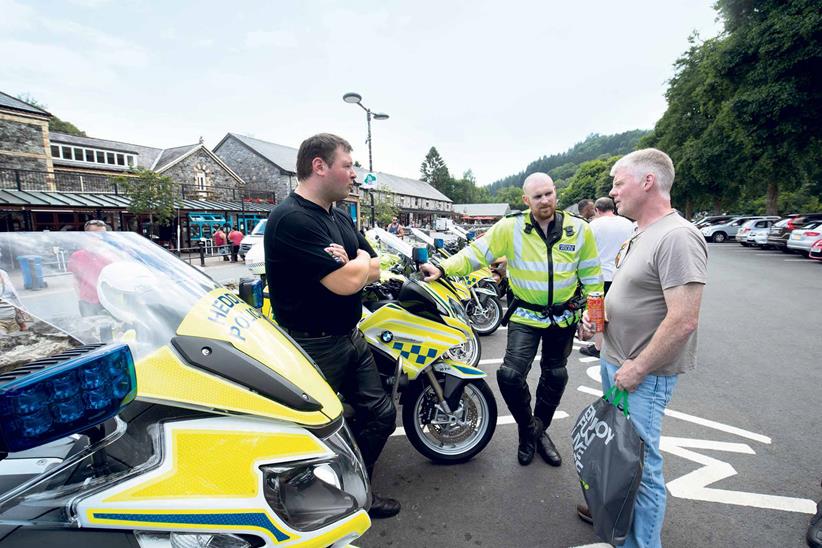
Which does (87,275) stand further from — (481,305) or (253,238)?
(253,238)

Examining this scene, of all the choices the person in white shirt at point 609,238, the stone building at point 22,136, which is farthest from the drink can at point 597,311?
the stone building at point 22,136

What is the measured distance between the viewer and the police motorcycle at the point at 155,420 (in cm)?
101

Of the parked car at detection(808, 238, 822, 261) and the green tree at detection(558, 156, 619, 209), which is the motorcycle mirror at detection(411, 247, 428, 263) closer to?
the parked car at detection(808, 238, 822, 261)

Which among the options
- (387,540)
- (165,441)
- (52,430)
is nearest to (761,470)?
(387,540)

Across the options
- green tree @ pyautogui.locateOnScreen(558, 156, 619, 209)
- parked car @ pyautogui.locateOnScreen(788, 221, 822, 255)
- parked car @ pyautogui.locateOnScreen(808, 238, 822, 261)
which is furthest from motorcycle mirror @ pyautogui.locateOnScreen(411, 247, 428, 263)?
green tree @ pyautogui.locateOnScreen(558, 156, 619, 209)

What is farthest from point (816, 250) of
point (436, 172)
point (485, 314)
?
point (436, 172)

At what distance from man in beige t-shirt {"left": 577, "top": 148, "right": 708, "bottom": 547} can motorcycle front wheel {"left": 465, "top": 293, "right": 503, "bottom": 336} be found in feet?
14.6

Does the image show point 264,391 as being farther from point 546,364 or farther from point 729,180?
point 729,180

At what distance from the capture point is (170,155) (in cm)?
3369

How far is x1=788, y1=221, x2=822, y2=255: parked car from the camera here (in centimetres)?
1585

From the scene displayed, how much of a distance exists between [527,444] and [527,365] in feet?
2.03

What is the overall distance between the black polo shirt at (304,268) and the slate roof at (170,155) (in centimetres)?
3512

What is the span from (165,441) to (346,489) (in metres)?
0.62

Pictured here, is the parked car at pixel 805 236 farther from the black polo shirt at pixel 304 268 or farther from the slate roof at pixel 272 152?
the slate roof at pixel 272 152
